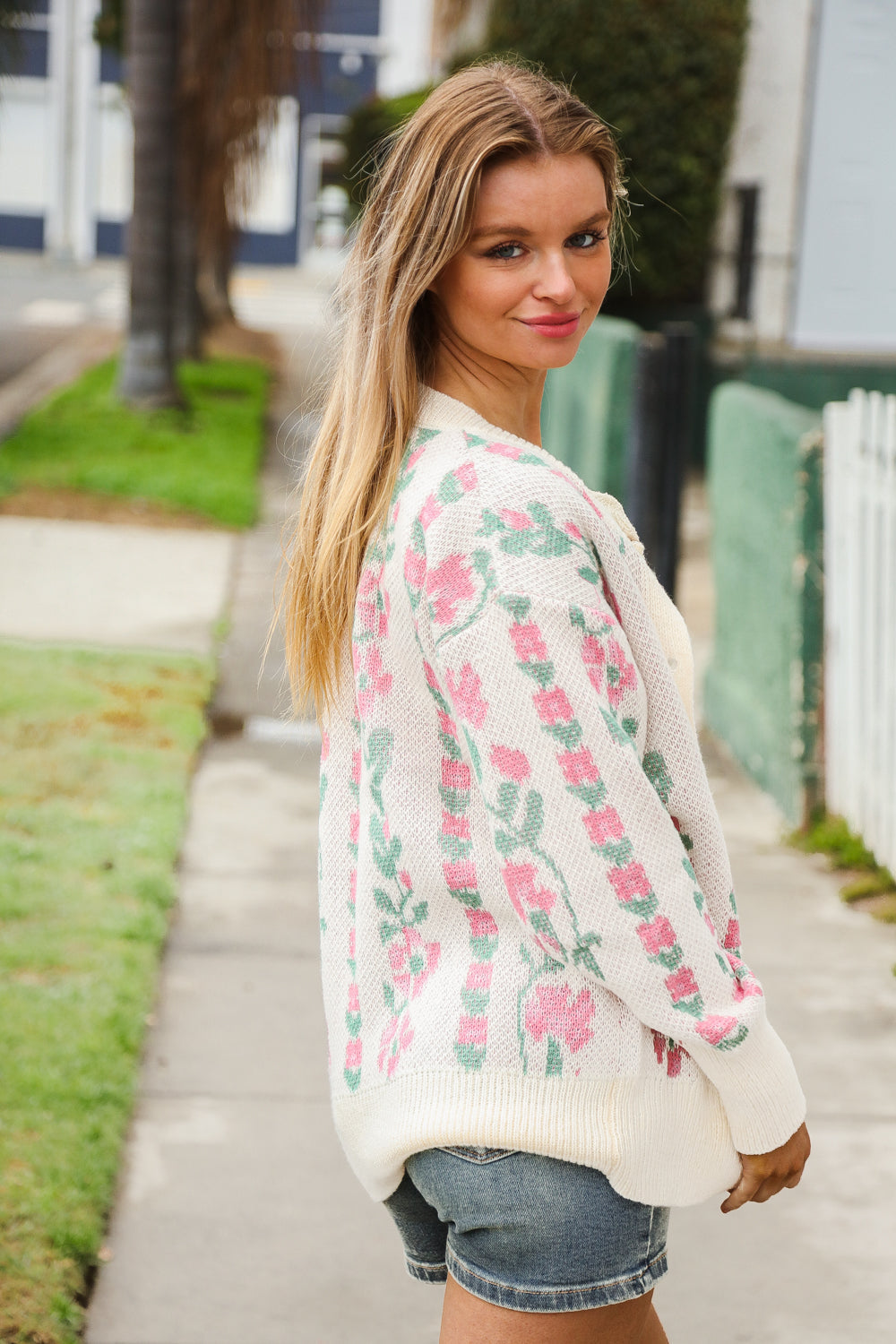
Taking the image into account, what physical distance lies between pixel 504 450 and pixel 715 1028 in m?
0.59

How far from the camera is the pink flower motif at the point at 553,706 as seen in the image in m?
1.39

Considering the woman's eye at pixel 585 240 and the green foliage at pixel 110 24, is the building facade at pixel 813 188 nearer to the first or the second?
the green foliage at pixel 110 24

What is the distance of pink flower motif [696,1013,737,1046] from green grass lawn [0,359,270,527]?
28.5 ft

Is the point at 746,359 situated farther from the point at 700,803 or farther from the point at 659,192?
the point at 700,803

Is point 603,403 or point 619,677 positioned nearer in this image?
point 619,677

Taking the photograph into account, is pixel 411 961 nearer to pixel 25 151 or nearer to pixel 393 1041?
pixel 393 1041

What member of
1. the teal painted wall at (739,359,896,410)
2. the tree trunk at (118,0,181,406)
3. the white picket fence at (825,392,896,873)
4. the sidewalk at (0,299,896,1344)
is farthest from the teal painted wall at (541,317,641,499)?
the teal painted wall at (739,359,896,410)

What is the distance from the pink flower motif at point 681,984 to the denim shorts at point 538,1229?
0.71ft

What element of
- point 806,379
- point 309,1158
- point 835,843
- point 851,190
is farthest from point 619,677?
point 851,190

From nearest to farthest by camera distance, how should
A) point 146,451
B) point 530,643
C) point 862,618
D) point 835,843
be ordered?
point 530,643 → point 862,618 → point 835,843 → point 146,451

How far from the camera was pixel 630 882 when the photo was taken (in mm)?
1417

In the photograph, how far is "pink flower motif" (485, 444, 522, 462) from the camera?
4.88 feet

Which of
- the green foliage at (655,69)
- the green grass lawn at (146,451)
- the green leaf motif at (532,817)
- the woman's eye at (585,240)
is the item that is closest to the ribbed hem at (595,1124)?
the green leaf motif at (532,817)

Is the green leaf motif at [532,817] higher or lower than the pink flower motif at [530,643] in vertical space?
lower
